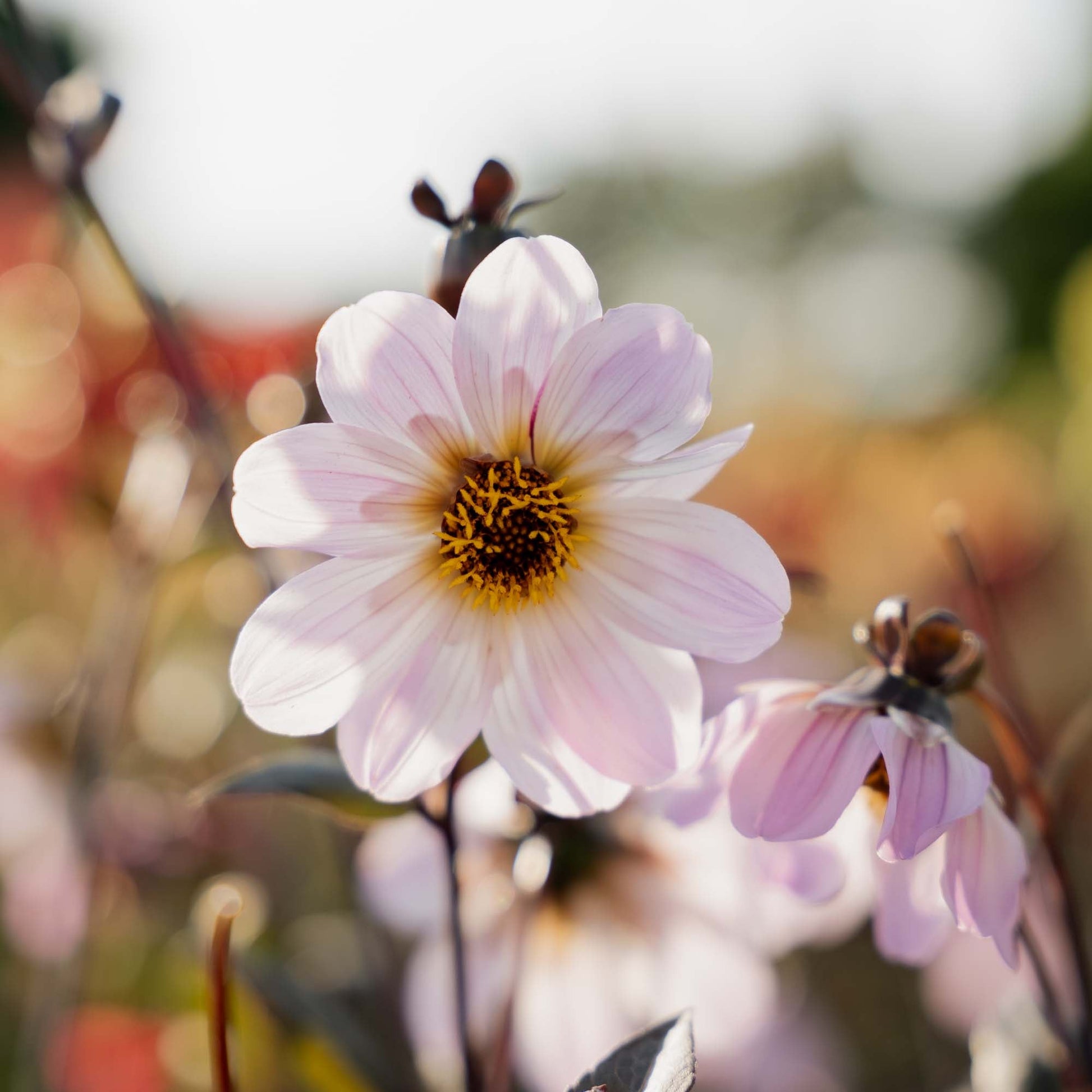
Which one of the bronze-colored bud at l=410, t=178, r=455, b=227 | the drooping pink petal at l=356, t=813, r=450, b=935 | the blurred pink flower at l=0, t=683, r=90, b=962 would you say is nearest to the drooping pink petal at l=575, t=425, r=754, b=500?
the bronze-colored bud at l=410, t=178, r=455, b=227

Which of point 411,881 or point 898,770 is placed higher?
point 898,770

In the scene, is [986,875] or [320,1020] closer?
[986,875]

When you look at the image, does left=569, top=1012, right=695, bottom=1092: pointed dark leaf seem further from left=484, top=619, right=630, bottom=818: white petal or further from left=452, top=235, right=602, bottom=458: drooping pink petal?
left=452, top=235, right=602, bottom=458: drooping pink petal

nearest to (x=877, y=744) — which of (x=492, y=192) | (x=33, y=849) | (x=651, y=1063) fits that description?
(x=651, y=1063)

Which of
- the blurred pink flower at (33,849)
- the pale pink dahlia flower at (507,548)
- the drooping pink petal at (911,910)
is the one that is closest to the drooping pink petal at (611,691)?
the pale pink dahlia flower at (507,548)

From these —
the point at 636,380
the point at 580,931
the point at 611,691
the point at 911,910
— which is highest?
the point at 636,380

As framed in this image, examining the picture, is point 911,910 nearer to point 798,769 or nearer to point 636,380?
point 798,769

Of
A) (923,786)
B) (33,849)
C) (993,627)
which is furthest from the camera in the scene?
(33,849)
